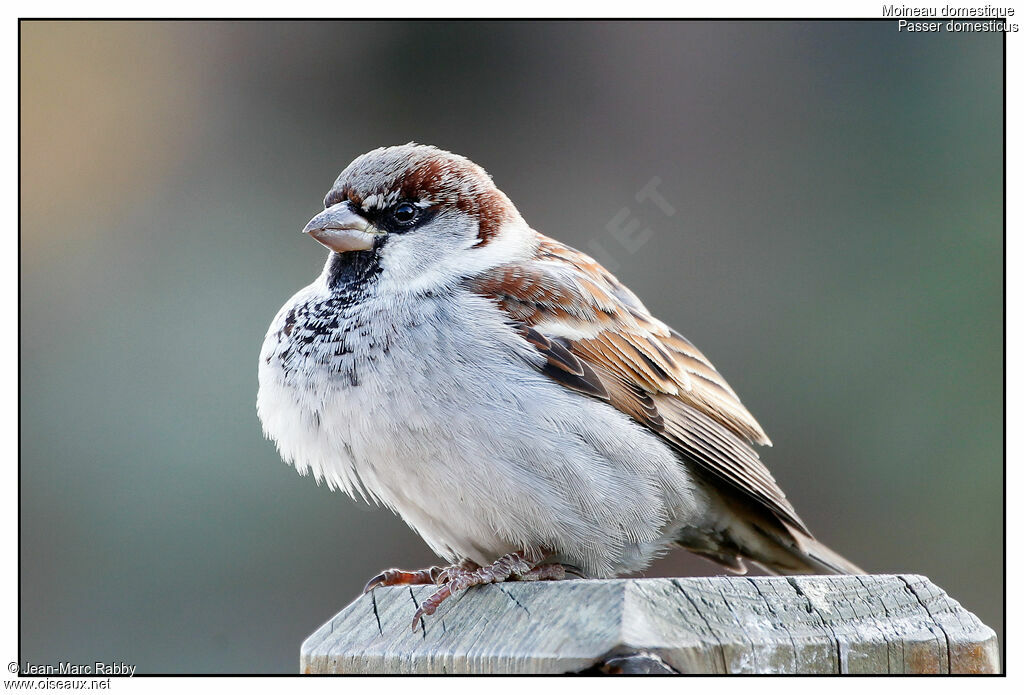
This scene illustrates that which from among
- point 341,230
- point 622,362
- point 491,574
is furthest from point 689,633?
point 341,230

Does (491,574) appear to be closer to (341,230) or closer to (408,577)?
(408,577)

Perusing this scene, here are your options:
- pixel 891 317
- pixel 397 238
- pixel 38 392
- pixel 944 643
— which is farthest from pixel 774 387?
pixel 944 643

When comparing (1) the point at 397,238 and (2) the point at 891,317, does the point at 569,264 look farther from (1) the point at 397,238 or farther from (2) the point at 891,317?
(2) the point at 891,317

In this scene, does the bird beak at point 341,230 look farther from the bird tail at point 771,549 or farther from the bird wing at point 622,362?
the bird tail at point 771,549

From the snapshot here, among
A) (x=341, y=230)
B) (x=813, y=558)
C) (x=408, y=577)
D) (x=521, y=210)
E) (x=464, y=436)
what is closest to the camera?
(x=464, y=436)

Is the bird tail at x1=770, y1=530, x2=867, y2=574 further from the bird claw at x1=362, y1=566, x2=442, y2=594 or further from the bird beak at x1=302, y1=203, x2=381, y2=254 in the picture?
the bird beak at x1=302, y1=203, x2=381, y2=254

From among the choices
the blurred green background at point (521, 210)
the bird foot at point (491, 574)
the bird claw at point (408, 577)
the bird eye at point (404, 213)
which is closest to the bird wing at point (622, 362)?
the bird eye at point (404, 213)

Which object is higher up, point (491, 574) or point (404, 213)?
point (404, 213)
